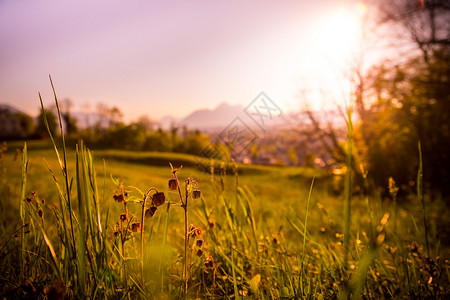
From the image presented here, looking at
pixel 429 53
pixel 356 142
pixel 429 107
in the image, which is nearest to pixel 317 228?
pixel 429 107

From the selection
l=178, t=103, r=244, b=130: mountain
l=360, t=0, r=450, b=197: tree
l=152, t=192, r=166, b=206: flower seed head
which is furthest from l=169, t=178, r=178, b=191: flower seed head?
l=360, t=0, r=450, b=197: tree

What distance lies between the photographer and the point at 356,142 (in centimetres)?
815

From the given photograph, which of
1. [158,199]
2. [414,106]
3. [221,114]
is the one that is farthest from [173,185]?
[221,114]

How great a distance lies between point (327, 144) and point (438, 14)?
5.81 m

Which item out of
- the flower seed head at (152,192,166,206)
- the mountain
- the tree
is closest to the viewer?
the flower seed head at (152,192,166,206)

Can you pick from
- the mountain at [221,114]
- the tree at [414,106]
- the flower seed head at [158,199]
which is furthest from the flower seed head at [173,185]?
the tree at [414,106]

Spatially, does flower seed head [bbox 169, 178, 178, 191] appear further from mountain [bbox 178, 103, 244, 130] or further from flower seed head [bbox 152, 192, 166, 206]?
mountain [bbox 178, 103, 244, 130]

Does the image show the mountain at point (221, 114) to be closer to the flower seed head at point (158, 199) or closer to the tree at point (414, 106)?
the flower seed head at point (158, 199)

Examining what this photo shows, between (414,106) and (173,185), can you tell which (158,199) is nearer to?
(173,185)

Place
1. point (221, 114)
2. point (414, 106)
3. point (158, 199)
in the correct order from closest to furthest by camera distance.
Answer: point (158, 199)
point (414, 106)
point (221, 114)

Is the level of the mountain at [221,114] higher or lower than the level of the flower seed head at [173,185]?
higher

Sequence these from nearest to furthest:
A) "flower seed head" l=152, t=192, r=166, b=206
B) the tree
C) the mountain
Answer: "flower seed head" l=152, t=192, r=166, b=206 → the mountain → the tree

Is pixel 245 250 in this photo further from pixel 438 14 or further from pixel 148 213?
pixel 438 14

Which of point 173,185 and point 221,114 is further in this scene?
point 221,114
